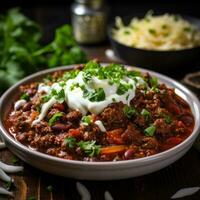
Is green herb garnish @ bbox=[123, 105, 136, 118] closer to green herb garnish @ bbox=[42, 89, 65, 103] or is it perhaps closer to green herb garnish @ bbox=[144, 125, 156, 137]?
green herb garnish @ bbox=[144, 125, 156, 137]

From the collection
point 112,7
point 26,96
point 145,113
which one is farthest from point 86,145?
point 112,7

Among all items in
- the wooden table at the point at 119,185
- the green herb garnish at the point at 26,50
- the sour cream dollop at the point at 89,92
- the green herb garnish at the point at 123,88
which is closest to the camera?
the wooden table at the point at 119,185

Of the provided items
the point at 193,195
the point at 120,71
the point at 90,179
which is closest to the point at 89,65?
the point at 120,71

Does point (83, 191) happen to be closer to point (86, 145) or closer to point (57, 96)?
point (86, 145)

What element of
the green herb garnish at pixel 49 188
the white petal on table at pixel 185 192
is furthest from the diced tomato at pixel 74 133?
the white petal on table at pixel 185 192

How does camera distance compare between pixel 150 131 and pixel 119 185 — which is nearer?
pixel 119 185

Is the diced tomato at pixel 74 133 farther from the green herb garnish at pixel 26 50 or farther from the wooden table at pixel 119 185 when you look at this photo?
the green herb garnish at pixel 26 50

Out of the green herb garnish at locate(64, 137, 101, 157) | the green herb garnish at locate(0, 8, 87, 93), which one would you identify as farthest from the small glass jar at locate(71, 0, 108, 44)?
the green herb garnish at locate(64, 137, 101, 157)
